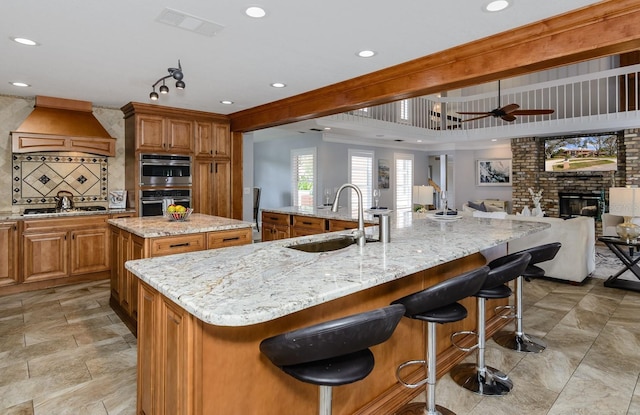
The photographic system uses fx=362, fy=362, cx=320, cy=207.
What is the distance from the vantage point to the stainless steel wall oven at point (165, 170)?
5188mm

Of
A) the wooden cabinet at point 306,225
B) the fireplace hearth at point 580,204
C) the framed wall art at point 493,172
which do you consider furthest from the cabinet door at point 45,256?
the framed wall art at point 493,172

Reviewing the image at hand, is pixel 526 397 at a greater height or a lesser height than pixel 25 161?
lesser

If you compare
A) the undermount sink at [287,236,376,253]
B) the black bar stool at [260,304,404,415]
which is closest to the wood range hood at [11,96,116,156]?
the undermount sink at [287,236,376,253]

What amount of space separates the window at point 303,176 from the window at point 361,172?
100cm

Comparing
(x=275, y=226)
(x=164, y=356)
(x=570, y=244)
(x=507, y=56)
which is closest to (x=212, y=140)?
(x=275, y=226)

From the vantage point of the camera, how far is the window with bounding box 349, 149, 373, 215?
8922 mm

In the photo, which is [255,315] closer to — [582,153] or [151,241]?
[151,241]

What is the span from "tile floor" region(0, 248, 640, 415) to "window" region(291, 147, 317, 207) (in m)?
5.18

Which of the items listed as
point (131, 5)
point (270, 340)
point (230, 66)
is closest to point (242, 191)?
point (230, 66)

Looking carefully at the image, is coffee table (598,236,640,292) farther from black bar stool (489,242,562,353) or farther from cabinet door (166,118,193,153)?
cabinet door (166,118,193,153)

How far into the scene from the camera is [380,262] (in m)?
1.88

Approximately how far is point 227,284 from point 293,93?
343 cm

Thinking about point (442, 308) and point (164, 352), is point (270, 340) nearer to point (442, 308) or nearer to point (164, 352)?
point (164, 352)

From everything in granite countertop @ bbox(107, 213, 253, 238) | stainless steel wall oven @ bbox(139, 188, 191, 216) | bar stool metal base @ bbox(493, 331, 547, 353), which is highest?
stainless steel wall oven @ bbox(139, 188, 191, 216)
